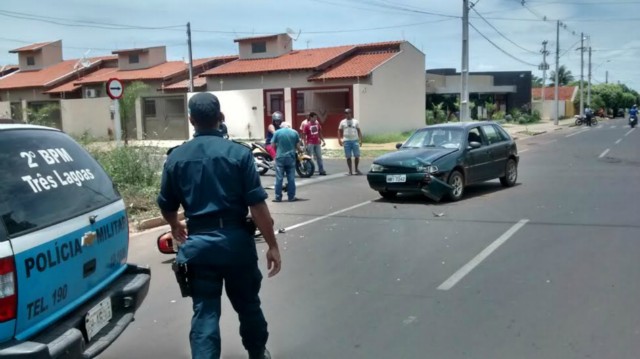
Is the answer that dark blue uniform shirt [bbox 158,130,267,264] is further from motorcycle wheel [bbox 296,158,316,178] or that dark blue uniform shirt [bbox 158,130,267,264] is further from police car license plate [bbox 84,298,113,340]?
motorcycle wheel [bbox 296,158,316,178]

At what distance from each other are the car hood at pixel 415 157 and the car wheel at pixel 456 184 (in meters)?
0.45

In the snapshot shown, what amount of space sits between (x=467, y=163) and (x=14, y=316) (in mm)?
10213

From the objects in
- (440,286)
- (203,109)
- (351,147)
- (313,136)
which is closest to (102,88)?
(313,136)

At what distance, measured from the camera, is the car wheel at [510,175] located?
46.2ft

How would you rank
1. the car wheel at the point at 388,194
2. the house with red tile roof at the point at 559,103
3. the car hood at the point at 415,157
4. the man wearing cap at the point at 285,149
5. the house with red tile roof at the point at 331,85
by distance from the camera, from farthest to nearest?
1. the house with red tile roof at the point at 559,103
2. the house with red tile roof at the point at 331,85
3. the car wheel at the point at 388,194
4. the man wearing cap at the point at 285,149
5. the car hood at the point at 415,157

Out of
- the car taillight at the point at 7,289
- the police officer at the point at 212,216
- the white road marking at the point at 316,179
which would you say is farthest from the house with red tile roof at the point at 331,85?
the car taillight at the point at 7,289

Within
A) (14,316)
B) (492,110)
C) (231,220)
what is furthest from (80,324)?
(492,110)

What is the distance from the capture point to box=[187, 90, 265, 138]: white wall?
115 ft

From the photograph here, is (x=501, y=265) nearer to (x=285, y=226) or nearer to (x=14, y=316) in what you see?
(x=285, y=226)

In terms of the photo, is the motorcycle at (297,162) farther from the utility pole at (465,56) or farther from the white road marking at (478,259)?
the utility pole at (465,56)

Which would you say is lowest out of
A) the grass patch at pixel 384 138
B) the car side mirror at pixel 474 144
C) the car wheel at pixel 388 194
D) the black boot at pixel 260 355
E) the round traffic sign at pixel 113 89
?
the car wheel at pixel 388 194

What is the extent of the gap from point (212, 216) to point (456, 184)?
8.92 metres

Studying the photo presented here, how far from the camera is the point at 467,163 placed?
12469mm

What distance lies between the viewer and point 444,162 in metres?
11.9
